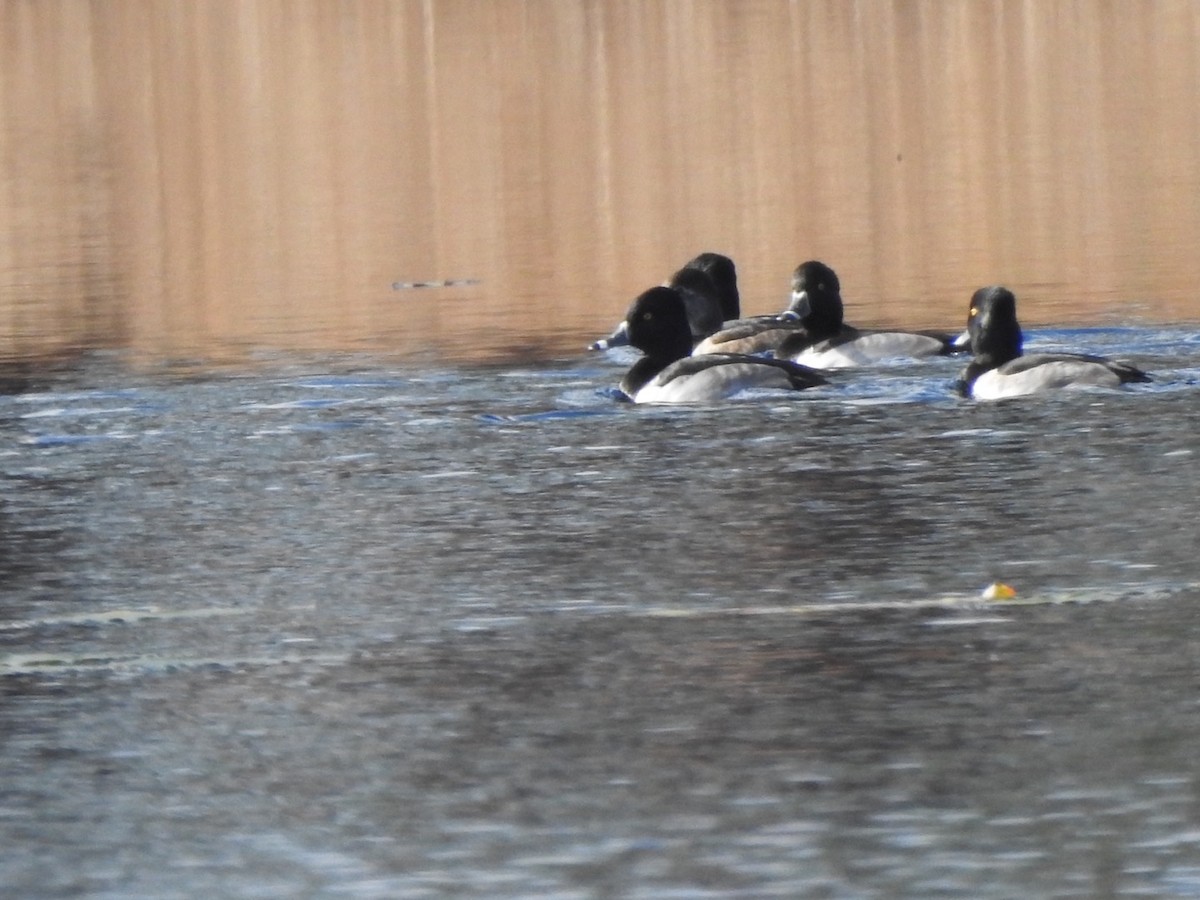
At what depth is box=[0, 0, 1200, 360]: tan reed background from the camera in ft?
72.2

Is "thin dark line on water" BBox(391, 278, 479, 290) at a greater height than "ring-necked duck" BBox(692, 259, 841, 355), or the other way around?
"thin dark line on water" BBox(391, 278, 479, 290)

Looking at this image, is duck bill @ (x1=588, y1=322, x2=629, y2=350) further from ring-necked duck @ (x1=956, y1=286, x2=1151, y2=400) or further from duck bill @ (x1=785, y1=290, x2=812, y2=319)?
ring-necked duck @ (x1=956, y1=286, x2=1151, y2=400)

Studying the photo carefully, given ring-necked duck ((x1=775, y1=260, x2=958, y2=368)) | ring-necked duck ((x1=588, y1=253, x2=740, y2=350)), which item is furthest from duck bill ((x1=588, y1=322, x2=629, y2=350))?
ring-necked duck ((x1=588, y1=253, x2=740, y2=350))

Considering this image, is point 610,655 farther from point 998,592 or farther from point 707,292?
point 707,292

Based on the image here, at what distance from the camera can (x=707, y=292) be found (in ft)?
68.7

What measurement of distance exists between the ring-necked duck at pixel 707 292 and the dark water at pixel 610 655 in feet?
17.8

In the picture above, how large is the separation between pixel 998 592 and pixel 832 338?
27.4 ft

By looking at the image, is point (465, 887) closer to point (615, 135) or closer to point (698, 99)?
point (615, 135)

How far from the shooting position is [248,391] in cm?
1683

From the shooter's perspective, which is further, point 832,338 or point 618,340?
point 832,338

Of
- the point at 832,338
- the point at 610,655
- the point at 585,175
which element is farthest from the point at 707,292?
the point at 585,175

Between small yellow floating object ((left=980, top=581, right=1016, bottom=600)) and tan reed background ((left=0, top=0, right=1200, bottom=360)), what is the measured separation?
8.68 metres

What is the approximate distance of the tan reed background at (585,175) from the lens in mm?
22016

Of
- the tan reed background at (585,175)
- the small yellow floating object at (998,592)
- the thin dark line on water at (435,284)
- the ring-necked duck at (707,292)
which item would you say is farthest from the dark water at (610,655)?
the thin dark line on water at (435,284)
